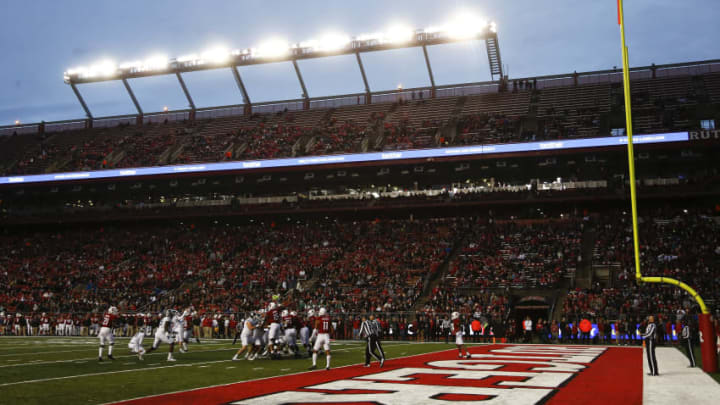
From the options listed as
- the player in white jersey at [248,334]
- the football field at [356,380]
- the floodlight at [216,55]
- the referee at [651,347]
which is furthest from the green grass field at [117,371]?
the floodlight at [216,55]

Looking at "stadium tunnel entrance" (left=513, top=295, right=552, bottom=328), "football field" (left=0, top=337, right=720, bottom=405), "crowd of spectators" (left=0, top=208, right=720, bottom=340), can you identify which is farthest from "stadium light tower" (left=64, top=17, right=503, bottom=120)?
"football field" (left=0, top=337, right=720, bottom=405)

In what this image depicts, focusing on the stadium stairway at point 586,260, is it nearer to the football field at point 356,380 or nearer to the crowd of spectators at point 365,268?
the crowd of spectators at point 365,268

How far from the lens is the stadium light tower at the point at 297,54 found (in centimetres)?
4584

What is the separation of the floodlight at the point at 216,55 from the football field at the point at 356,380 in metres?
34.4

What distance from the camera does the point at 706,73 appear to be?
43375mm

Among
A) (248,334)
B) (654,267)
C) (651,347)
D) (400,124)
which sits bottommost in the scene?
(651,347)

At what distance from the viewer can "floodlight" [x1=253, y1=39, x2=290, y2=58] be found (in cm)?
4847

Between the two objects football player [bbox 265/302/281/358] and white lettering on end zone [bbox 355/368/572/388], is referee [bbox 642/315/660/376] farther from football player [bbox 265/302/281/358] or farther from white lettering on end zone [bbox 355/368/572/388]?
football player [bbox 265/302/281/358]

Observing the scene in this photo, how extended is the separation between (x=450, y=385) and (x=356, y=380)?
2079 mm

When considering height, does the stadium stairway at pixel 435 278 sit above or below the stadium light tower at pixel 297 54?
below

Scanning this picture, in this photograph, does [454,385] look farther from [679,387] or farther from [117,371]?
[117,371]

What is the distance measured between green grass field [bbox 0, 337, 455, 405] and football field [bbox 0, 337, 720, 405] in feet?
0.08

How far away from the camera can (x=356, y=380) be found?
509 inches

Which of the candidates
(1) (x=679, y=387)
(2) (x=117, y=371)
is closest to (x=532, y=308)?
(1) (x=679, y=387)
